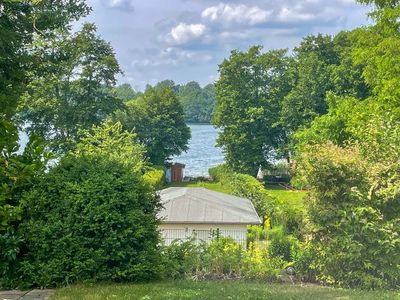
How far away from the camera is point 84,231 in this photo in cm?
552

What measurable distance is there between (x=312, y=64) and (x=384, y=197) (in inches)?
1159

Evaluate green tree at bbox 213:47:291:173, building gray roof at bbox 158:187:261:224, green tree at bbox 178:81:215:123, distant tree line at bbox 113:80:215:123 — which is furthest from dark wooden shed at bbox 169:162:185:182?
distant tree line at bbox 113:80:215:123


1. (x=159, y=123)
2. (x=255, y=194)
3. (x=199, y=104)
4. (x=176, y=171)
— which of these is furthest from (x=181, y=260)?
(x=199, y=104)

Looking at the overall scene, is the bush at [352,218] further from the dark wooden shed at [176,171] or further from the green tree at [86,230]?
the dark wooden shed at [176,171]

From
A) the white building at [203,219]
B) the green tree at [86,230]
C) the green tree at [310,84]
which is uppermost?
the green tree at [310,84]

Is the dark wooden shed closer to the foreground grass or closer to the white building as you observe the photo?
the white building

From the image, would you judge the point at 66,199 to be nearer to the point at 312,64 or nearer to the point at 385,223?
the point at 385,223

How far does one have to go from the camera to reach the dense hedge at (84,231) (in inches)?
215

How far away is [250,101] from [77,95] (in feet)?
55.2

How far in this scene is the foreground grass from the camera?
16.3 feet

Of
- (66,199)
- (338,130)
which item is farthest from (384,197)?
(338,130)

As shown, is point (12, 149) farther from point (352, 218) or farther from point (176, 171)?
point (176, 171)

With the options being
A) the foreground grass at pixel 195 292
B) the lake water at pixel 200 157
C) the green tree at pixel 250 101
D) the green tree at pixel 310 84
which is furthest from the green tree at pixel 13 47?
the lake water at pixel 200 157

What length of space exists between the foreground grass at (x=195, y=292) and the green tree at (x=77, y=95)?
2152 cm
